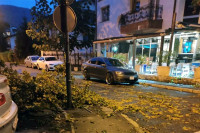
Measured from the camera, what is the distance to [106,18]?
643 inches

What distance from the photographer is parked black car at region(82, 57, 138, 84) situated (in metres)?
7.71

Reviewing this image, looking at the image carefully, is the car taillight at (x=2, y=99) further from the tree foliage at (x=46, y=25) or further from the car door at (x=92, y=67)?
the tree foliage at (x=46, y=25)

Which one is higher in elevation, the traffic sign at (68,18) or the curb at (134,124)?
the traffic sign at (68,18)

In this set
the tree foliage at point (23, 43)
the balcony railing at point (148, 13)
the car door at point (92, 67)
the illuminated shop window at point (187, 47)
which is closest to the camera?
the car door at point (92, 67)

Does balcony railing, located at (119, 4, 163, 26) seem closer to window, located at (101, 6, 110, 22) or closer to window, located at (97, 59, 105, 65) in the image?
window, located at (101, 6, 110, 22)

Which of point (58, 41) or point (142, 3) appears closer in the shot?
point (142, 3)

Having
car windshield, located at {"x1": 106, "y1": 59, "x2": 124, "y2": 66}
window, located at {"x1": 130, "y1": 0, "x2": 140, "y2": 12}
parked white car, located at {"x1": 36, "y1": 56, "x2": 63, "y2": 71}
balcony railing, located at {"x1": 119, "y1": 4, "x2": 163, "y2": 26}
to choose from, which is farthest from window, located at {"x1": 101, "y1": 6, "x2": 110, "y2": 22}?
car windshield, located at {"x1": 106, "y1": 59, "x2": 124, "y2": 66}

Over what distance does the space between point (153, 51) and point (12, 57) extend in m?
27.8

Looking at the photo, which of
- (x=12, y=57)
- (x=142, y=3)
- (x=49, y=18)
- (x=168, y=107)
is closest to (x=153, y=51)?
(x=142, y=3)

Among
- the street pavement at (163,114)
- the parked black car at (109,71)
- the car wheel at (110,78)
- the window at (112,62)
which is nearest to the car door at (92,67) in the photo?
the parked black car at (109,71)

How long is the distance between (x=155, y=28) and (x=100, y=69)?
19.1 feet

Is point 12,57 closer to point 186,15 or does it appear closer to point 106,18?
point 106,18

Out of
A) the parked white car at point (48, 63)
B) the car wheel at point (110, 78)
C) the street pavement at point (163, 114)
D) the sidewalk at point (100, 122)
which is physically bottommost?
the street pavement at point (163, 114)

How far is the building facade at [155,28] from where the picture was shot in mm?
9852
